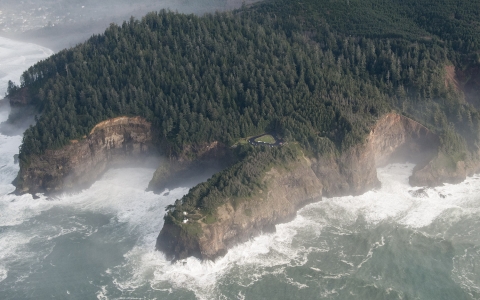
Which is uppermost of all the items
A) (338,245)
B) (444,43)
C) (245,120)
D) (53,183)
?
(444,43)

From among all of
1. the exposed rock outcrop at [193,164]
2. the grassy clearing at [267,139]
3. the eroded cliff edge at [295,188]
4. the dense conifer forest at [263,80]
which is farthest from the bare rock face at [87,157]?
the eroded cliff edge at [295,188]

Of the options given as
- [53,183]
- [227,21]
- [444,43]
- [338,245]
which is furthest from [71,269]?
[444,43]

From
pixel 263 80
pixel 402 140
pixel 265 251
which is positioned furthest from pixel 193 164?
pixel 402 140

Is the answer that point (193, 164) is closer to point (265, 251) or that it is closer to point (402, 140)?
point (265, 251)

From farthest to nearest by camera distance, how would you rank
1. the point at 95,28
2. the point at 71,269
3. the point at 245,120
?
1. the point at 95,28
2. the point at 245,120
3. the point at 71,269

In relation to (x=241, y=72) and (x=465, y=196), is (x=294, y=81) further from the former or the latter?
(x=465, y=196)

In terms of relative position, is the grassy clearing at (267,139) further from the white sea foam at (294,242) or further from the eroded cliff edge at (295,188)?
the white sea foam at (294,242)

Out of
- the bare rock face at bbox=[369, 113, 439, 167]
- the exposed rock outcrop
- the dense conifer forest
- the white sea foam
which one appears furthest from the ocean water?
the dense conifer forest

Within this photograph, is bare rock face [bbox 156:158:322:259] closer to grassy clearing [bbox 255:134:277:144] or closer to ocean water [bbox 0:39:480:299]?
ocean water [bbox 0:39:480:299]
